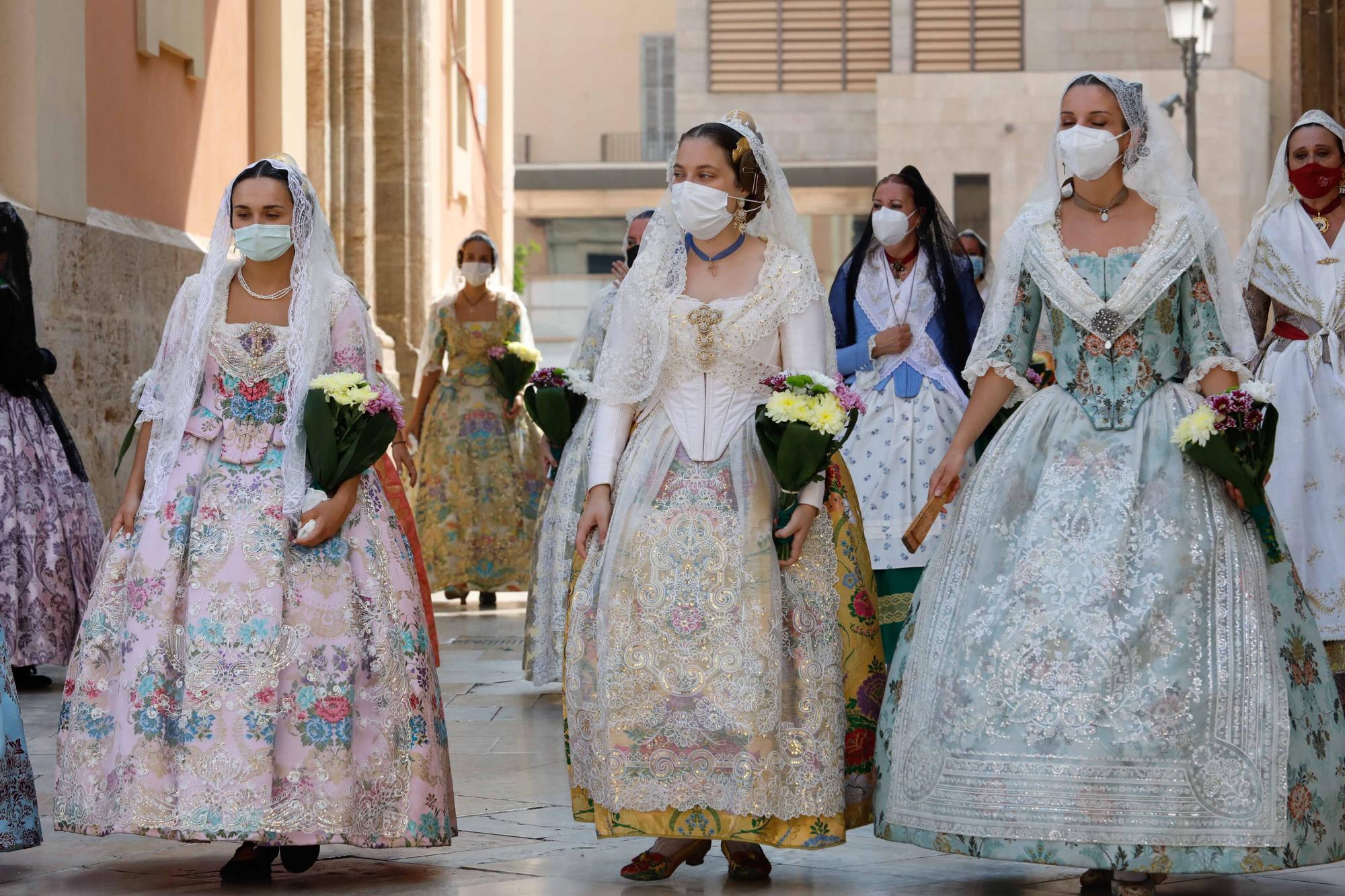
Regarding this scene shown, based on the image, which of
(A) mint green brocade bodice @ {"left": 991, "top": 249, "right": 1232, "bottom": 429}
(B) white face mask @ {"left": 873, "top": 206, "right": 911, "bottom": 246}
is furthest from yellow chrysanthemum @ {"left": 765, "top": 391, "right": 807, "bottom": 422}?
(B) white face mask @ {"left": 873, "top": 206, "right": 911, "bottom": 246}

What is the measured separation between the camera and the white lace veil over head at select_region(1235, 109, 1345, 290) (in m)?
6.96

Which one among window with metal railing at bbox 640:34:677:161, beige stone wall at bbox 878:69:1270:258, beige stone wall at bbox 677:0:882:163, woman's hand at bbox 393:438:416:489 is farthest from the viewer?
window with metal railing at bbox 640:34:677:161

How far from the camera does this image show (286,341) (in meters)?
5.13

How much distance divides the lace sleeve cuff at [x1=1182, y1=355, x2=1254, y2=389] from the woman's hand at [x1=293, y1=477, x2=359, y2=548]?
2065 mm

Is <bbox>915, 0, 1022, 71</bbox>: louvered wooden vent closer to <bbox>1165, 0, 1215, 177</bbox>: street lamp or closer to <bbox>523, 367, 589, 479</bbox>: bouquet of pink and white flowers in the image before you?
<bbox>1165, 0, 1215, 177</bbox>: street lamp

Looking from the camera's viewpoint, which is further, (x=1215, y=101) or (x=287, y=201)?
(x=1215, y=101)

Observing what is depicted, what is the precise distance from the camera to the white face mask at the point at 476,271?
11219 mm

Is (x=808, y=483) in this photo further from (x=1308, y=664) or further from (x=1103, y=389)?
(x=1308, y=664)

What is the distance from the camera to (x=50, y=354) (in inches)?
315

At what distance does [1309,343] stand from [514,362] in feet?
17.6

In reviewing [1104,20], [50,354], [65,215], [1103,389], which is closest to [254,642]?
[1103,389]

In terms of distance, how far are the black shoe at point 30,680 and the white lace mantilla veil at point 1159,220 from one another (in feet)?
15.1

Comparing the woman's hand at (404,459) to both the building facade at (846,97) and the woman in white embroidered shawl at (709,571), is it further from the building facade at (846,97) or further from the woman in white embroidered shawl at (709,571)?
the building facade at (846,97)

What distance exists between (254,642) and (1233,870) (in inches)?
89.9
